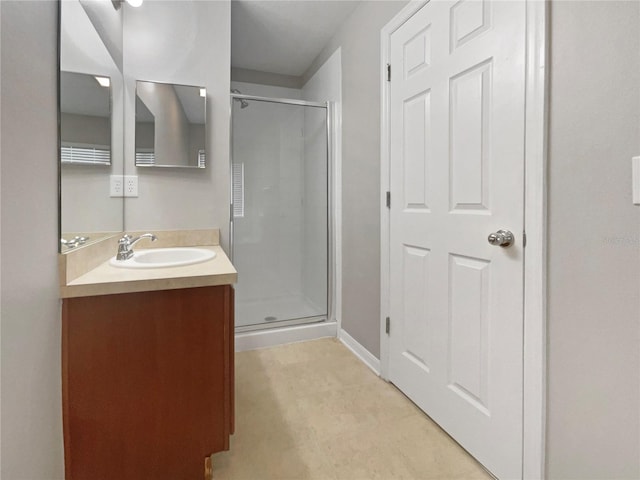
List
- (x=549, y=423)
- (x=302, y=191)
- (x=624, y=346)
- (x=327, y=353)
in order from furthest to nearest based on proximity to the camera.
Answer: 1. (x=302, y=191)
2. (x=327, y=353)
3. (x=549, y=423)
4. (x=624, y=346)

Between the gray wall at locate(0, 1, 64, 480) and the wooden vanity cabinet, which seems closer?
the gray wall at locate(0, 1, 64, 480)

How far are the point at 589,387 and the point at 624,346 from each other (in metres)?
0.16

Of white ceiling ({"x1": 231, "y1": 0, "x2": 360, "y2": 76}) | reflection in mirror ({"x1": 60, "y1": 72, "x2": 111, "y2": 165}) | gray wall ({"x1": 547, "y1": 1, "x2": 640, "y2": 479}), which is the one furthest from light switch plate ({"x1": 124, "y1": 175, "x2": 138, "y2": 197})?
gray wall ({"x1": 547, "y1": 1, "x2": 640, "y2": 479})

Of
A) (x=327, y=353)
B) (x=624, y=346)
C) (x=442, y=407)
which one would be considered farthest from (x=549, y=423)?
(x=327, y=353)

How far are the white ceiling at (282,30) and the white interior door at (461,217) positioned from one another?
82 centimetres

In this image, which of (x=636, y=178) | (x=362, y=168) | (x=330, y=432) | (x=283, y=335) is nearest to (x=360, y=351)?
(x=283, y=335)

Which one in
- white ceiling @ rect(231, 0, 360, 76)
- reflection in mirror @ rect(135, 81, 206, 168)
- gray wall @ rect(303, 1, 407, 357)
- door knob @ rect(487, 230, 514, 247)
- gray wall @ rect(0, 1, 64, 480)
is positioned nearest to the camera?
gray wall @ rect(0, 1, 64, 480)

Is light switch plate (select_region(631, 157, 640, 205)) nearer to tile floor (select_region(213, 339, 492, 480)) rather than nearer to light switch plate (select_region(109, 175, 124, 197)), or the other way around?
tile floor (select_region(213, 339, 492, 480))

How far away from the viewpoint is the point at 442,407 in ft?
4.76

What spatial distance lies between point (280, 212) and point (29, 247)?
7.04 ft

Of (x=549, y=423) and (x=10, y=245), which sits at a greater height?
(x=10, y=245)

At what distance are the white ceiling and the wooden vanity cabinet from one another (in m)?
2.01

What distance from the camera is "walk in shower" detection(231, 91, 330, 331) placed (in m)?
2.64

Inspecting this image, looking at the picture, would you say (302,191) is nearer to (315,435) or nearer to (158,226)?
(158,226)
